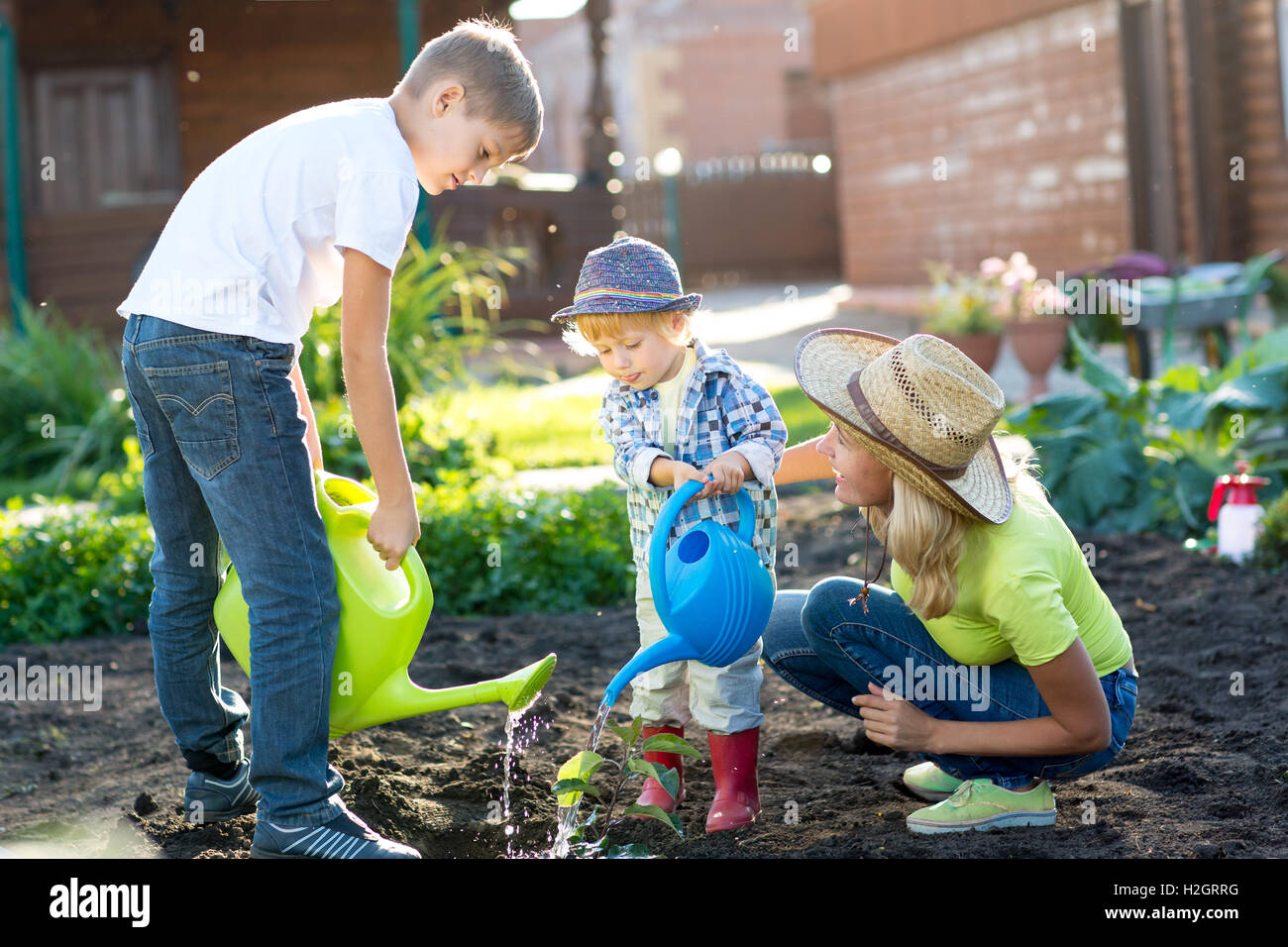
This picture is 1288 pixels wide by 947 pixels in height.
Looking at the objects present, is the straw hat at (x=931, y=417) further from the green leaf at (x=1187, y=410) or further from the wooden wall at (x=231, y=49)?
the wooden wall at (x=231, y=49)

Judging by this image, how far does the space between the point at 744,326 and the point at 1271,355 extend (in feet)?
27.5

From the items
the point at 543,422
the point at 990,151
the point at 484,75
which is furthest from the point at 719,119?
the point at 484,75

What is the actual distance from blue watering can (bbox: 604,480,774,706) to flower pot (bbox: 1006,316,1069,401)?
529 centimetres

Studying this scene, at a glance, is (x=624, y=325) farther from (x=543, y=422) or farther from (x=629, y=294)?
(x=543, y=422)

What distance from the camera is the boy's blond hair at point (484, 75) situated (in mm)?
2158

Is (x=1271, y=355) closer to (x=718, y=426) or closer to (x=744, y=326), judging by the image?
(x=718, y=426)

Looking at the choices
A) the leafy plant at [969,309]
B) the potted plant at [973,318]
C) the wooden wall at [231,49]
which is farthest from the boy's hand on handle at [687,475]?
the wooden wall at [231,49]

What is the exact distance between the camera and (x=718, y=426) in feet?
8.28

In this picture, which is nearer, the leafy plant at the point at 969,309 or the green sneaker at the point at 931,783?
the green sneaker at the point at 931,783

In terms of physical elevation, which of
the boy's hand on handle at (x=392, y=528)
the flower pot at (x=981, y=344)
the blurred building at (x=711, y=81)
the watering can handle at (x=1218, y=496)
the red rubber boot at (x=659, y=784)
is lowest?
the red rubber boot at (x=659, y=784)

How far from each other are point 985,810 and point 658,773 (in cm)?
59

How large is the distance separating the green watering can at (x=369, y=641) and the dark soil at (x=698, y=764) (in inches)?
12.0

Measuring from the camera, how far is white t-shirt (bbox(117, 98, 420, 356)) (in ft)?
6.84

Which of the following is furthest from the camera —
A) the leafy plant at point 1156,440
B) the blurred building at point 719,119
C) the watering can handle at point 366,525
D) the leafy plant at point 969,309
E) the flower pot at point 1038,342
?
the blurred building at point 719,119
